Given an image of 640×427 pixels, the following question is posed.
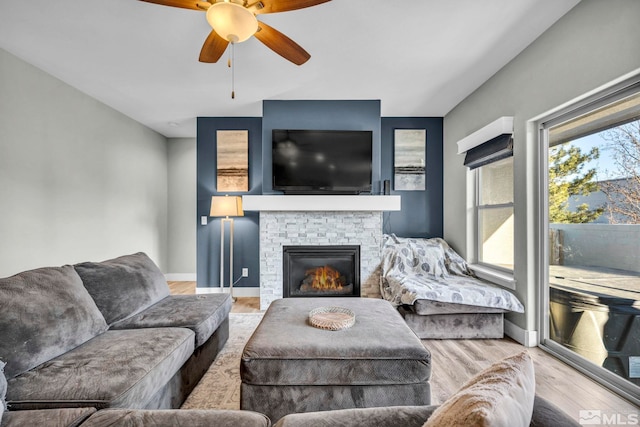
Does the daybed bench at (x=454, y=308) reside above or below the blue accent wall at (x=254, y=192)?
below

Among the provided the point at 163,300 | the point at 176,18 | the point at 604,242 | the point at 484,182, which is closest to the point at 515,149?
the point at 484,182

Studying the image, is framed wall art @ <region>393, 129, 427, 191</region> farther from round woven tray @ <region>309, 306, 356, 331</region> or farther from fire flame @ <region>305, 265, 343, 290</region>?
round woven tray @ <region>309, 306, 356, 331</region>

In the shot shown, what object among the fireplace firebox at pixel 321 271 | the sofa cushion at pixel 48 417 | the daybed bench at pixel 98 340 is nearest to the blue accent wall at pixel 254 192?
the fireplace firebox at pixel 321 271

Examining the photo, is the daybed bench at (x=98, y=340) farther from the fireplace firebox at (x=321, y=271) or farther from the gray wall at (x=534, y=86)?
the gray wall at (x=534, y=86)

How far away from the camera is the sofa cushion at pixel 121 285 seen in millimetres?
1915

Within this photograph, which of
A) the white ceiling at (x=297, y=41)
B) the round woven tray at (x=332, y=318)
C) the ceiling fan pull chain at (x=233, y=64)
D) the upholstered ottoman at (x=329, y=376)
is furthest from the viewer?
the ceiling fan pull chain at (x=233, y=64)

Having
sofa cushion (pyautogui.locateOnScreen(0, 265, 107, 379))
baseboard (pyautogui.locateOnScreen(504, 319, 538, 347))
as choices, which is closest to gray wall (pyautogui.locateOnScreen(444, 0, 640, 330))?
→ baseboard (pyautogui.locateOnScreen(504, 319, 538, 347))

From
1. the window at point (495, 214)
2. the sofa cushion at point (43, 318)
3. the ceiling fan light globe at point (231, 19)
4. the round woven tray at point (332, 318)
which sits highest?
the ceiling fan light globe at point (231, 19)

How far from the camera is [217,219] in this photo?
443 cm

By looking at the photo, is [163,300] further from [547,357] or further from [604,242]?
[604,242]

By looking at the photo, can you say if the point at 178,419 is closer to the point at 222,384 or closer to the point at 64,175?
the point at 222,384

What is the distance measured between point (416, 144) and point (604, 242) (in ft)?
8.46

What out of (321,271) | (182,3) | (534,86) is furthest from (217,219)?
(534,86)

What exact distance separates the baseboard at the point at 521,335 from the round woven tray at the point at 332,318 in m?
1.76
